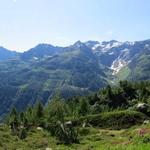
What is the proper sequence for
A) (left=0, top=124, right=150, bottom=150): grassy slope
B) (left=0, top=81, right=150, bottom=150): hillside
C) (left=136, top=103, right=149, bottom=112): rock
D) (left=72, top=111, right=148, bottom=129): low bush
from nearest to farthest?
1. (left=0, top=124, right=150, bottom=150): grassy slope
2. (left=0, top=81, right=150, bottom=150): hillside
3. (left=72, top=111, right=148, bottom=129): low bush
4. (left=136, top=103, right=149, bottom=112): rock

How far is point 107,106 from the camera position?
467ft

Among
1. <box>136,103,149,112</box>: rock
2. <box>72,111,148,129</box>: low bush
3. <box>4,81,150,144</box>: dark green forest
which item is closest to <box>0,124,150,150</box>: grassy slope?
<box>4,81,150,144</box>: dark green forest

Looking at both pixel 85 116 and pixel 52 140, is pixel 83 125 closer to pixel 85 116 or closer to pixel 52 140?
pixel 85 116

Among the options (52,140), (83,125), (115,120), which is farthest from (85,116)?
(52,140)

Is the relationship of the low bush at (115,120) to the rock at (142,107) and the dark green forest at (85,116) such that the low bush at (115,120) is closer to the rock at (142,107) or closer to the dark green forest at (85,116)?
the dark green forest at (85,116)

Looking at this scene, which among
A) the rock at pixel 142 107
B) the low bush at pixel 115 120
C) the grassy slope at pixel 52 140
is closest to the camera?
the grassy slope at pixel 52 140

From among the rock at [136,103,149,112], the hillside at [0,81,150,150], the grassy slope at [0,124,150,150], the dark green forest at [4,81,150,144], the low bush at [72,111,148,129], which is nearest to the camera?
the grassy slope at [0,124,150,150]

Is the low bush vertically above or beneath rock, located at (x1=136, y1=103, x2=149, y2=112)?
beneath

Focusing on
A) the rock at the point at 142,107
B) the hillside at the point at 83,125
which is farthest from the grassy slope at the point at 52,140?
the rock at the point at 142,107

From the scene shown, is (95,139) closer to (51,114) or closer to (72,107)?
(51,114)

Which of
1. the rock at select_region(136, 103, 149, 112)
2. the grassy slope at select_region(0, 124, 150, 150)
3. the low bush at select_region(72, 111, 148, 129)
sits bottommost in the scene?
the grassy slope at select_region(0, 124, 150, 150)

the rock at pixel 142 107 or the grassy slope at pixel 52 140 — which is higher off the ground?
the rock at pixel 142 107

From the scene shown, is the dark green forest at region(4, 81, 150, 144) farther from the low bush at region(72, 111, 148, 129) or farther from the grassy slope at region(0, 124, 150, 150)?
the grassy slope at region(0, 124, 150, 150)

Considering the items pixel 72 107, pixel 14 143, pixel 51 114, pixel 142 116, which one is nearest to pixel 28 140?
pixel 14 143
